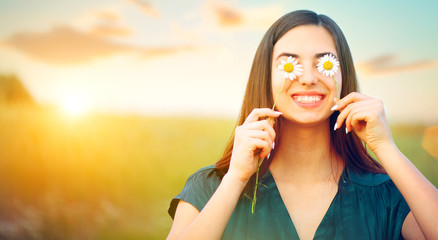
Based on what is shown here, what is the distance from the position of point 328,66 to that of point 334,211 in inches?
34.7

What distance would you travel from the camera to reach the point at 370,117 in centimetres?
223

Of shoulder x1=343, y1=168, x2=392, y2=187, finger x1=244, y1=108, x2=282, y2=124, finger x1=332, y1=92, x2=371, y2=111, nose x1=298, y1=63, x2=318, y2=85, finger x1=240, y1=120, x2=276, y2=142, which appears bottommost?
shoulder x1=343, y1=168, x2=392, y2=187

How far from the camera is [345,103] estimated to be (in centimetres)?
230

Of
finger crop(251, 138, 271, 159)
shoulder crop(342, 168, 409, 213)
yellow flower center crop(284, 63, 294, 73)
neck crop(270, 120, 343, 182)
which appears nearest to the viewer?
finger crop(251, 138, 271, 159)

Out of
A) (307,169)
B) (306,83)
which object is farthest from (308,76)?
(307,169)

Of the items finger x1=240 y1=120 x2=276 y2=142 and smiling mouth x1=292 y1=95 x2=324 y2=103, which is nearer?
finger x1=240 y1=120 x2=276 y2=142

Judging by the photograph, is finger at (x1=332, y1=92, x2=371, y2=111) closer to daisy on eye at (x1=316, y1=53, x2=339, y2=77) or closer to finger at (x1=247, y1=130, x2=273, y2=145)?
daisy on eye at (x1=316, y1=53, x2=339, y2=77)

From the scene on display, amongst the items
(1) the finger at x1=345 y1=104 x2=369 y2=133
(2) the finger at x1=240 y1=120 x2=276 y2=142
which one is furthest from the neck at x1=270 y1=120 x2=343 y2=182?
(2) the finger at x1=240 y1=120 x2=276 y2=142

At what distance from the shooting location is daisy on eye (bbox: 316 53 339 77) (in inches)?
94.3

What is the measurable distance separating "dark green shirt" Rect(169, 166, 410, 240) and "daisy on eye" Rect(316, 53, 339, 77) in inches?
27.4

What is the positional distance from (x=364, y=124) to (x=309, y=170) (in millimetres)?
488

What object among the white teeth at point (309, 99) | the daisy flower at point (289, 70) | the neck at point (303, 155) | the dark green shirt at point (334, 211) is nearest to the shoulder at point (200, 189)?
the dark green shirt at point (334, 211)

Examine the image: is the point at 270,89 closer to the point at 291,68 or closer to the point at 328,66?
the point at 291,68

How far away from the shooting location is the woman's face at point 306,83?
95.0 inches
